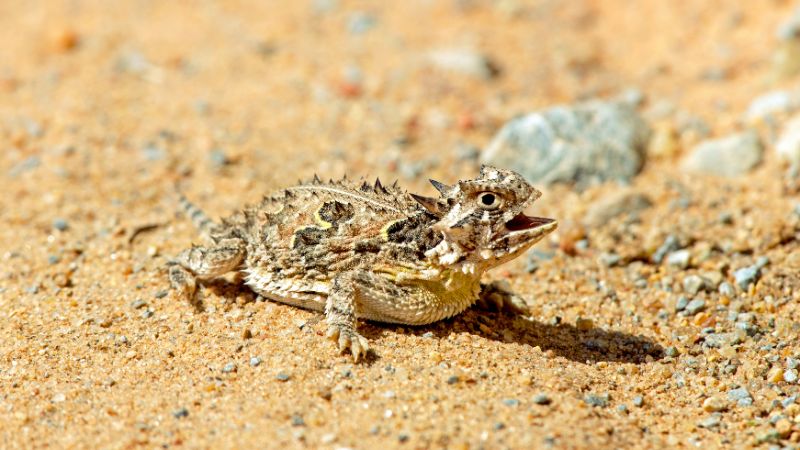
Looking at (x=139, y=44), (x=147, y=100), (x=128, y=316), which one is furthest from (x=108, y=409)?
(x=139, y=44)

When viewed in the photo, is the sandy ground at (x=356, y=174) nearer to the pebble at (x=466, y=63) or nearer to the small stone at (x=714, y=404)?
the small stone at (x=714, y=404)

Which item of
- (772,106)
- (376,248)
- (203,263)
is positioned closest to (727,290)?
(376,248)

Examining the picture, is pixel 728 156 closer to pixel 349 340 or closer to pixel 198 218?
pixel 349 340

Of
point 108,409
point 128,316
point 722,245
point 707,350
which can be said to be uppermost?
point 722,245

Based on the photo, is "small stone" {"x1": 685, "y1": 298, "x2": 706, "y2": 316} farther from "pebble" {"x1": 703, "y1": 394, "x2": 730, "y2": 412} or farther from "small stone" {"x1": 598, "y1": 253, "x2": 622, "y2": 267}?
"pebble" {"x1": 703, "y1": 394, "x2": 730, "y2": 412}

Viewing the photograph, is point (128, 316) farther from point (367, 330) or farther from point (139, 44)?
point (139, 44)

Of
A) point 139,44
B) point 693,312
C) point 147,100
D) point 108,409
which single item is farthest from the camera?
point 139,44
